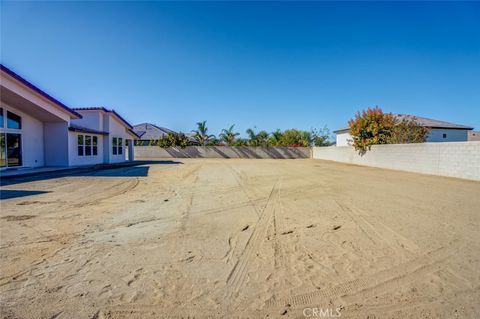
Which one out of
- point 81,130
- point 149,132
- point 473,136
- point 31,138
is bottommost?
point 31,138

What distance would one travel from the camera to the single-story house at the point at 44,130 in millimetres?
13195

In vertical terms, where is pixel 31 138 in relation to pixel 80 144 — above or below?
above

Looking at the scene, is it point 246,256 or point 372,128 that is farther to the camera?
point 372,128

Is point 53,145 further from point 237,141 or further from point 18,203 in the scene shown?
point 237,141

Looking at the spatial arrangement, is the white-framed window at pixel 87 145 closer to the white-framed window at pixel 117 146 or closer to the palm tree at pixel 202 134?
the white-framed window at pixel 117 146

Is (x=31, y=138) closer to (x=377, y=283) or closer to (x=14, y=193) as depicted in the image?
(x=14, y=193)

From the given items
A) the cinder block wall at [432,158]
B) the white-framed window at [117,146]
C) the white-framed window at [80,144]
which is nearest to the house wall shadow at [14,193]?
the white-framed window at [80,144]

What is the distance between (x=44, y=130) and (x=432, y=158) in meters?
23.9

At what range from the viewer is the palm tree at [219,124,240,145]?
40.6 m

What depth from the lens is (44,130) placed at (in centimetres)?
1634

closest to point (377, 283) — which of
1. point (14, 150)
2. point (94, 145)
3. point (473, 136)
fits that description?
point (14, 150)

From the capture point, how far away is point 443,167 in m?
13.5

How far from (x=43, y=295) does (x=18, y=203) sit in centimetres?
550

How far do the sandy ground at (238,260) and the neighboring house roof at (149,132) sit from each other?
36.8m
